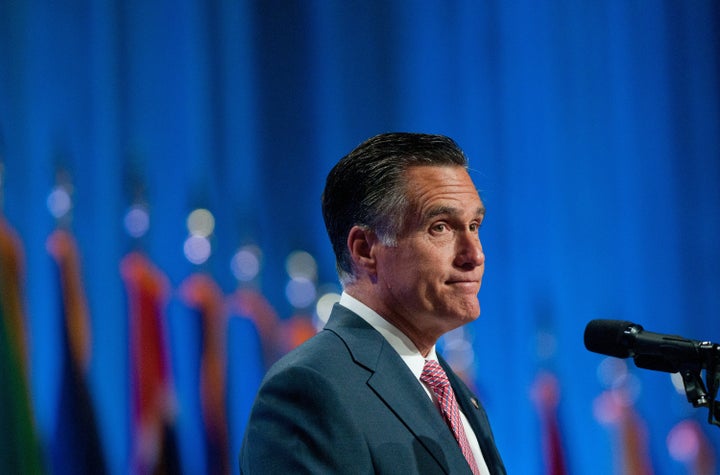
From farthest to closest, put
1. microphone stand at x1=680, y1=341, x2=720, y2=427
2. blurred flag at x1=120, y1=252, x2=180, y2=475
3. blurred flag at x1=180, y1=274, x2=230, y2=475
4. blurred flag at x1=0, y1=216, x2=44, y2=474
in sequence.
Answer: blurred flag at x1=180, y1=274, x2=230, y2=475
blurred flag at x1=120, y1=252, x2=180, y2=475
blurred flag at x1=0, y1=216, x2=44, y2=474
microphone stand at x1=680, y1=341, x2=720, y2=427

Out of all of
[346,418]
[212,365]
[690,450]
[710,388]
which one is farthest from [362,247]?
[690,450]

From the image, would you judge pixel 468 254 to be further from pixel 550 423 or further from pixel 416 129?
pixel 550 423

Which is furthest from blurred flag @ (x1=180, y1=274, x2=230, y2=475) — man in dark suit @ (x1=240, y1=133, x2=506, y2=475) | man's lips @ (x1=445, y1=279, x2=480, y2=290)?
man's lips @ (x1=445, y1=279, x2=480, y2=290)

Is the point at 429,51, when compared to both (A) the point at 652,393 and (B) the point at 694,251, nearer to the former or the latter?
(B) the point at 694,251

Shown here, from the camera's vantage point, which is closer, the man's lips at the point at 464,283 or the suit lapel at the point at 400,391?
the suit lapel at the point at 400,391

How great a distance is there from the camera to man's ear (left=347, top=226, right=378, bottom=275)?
163cm

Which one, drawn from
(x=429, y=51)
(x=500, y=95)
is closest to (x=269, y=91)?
(x=429, y=51)

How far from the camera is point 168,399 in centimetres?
253

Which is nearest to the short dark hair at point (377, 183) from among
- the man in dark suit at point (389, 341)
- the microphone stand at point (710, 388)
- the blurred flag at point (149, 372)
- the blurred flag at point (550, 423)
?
the man in dark suit at point (389, 341)

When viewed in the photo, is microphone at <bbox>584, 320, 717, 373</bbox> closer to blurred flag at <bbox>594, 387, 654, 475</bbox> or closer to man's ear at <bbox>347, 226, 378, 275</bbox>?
man's ear at <bbox>347, 226, 378, 275</bbox>

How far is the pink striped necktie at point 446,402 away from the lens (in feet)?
5.04

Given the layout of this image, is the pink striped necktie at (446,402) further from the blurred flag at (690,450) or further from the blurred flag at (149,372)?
the blurred flag at (690,450)

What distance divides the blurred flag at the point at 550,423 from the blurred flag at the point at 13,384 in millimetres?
1742

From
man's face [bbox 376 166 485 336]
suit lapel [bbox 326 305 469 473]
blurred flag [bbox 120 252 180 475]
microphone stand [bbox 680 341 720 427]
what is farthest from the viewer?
blurred flag [bbox 120 252 180 475]
